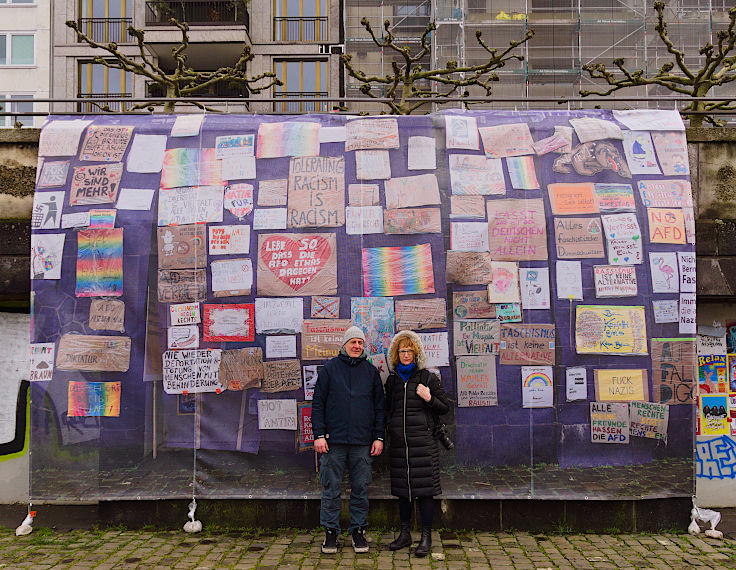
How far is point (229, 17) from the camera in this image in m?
25.2

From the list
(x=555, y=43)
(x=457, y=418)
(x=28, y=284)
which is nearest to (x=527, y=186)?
(x=457, y=418)

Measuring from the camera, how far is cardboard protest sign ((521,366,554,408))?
5879 mm

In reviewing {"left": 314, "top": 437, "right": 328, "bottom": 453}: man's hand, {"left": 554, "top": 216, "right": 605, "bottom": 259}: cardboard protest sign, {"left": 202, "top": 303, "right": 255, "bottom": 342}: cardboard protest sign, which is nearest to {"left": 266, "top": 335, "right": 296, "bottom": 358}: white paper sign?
{"left": 202, "top": 303, "right": 255, "bottom": 342}: cardboard protest sign

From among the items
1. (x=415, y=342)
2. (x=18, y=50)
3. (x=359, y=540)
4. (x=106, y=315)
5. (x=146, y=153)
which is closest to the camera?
(x=359, y=540)

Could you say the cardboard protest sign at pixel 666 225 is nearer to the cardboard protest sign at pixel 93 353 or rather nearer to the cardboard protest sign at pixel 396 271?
the cardboard protest sign at pixel 396 271

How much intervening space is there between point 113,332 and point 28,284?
105 cm

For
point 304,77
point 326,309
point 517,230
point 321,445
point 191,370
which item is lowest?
point 321,445

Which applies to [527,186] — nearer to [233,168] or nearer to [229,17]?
[233,168]

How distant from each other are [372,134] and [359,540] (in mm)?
3696

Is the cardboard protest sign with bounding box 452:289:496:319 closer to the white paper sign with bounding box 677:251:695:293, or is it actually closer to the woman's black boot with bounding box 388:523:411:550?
the white paper sign with bounding box 677:251:695:293

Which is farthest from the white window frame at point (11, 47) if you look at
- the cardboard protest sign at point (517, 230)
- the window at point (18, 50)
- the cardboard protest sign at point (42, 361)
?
the cardboard protest sign at point (517, 230)

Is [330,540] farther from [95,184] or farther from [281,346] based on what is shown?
[95,184]

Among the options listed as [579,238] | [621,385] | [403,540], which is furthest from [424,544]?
[579,238]

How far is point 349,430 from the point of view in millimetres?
5336
